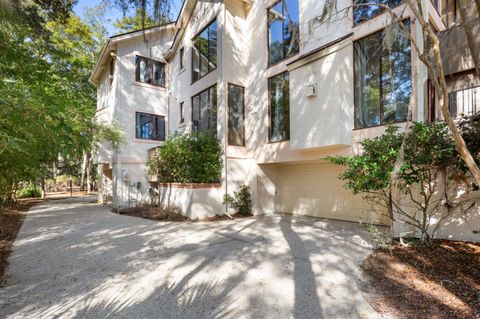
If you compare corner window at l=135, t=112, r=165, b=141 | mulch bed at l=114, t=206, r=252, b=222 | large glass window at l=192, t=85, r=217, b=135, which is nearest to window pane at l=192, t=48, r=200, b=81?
large glass window at l=192, t=85, r=217, b=135

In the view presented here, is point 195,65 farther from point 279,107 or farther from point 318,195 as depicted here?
point 318,195

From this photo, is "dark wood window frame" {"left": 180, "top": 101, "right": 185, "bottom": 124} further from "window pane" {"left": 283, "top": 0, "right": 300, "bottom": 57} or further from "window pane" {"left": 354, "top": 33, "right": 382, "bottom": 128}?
"window pane" {"left": 354, "top": 33, "right": 382, "bottom": 128}

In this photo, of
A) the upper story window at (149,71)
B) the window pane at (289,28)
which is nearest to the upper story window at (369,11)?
the window pane at (289,28)

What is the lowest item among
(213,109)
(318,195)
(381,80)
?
(318,195)

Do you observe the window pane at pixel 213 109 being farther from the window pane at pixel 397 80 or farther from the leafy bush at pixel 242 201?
the window pane at pixel 397 80

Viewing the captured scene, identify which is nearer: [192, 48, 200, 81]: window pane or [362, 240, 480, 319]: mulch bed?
[362, 240, 480, 319]: mulch bed

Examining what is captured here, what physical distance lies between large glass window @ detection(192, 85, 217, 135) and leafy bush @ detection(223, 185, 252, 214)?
8.42 ft

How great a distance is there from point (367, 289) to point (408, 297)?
498 millimetres

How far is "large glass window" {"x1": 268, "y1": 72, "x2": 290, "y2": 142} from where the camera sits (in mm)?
9281

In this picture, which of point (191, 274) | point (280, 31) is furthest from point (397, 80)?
point (191, 274)

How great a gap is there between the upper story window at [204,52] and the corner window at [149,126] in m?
3.82

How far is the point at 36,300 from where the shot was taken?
361 centimetres

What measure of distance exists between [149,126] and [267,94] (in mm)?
7815

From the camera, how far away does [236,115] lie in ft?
34.8
